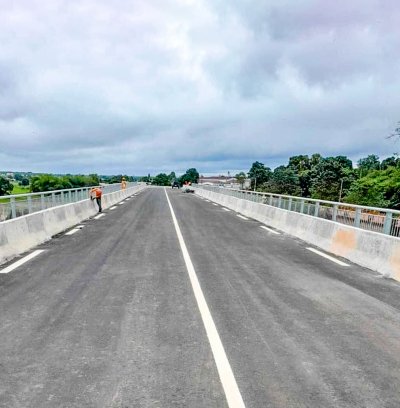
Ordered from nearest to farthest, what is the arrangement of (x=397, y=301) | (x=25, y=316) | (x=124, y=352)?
(x=124, y=352), (x=25, y=316), (x=397, y=301)

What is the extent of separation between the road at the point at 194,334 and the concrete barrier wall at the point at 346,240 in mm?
426

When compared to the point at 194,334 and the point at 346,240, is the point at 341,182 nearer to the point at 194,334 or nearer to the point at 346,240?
the point at 346,240

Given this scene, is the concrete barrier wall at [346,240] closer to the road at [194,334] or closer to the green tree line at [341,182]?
the road at [194,334]

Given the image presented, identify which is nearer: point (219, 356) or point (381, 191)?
point (219, 356)

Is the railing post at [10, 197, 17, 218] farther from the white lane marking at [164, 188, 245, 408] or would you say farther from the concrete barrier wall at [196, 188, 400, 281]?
the concrete barrier wall at [196, 188, 400, 281]

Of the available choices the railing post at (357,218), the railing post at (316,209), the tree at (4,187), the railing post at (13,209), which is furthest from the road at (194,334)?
the tree at (4,187)

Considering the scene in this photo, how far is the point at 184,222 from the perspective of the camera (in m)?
17.9

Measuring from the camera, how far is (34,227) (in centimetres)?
1182

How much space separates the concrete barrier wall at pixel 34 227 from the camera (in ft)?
31.3

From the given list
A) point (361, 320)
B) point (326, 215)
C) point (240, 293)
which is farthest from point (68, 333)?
point (326, 215)

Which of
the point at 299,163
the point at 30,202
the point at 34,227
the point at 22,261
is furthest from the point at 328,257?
the point at 299,163

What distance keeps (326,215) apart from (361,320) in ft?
23.6

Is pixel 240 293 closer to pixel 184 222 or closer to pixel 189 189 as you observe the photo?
pixel 184 222

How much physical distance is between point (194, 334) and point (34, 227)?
859 cm
